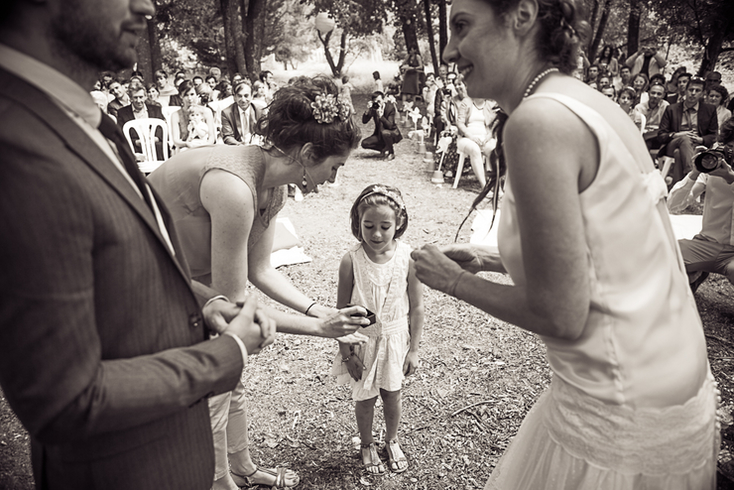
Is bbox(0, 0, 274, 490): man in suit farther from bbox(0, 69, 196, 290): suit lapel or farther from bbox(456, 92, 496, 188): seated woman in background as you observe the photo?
bbox(456, 92, 496, 188): seated woman in background

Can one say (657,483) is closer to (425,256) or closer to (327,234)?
(425,256)

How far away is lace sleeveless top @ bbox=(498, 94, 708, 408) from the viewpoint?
1045mm

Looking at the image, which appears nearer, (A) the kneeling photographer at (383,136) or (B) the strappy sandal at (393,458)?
(B) the strappy sandal at (393,458)

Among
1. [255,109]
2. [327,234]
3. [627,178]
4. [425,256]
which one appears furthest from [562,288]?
[255,109]

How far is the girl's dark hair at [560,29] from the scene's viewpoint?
1104 millimetres

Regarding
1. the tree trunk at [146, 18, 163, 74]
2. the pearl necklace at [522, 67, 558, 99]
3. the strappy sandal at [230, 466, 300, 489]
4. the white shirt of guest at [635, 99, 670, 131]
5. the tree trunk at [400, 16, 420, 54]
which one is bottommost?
the strappy sandal at [230, 466, 300, 489]

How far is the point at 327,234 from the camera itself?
21.9 ft

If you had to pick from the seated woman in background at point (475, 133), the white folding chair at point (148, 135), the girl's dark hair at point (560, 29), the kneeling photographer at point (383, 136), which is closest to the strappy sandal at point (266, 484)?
the girl's dark hair at point (560, 29)

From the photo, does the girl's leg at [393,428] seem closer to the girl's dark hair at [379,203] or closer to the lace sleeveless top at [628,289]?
the girl's dark hair at [379,203]

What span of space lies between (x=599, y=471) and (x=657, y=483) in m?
0.13

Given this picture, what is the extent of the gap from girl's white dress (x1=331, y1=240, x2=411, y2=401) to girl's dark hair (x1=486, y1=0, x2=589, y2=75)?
1.56 meters

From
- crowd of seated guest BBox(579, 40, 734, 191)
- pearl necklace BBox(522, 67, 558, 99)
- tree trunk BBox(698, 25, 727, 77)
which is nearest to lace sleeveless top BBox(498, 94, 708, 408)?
pearl necklace BBox(522, 67, 558, 99)

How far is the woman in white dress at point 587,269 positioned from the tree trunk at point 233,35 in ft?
56.4

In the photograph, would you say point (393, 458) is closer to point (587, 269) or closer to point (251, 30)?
point (587, 269)
